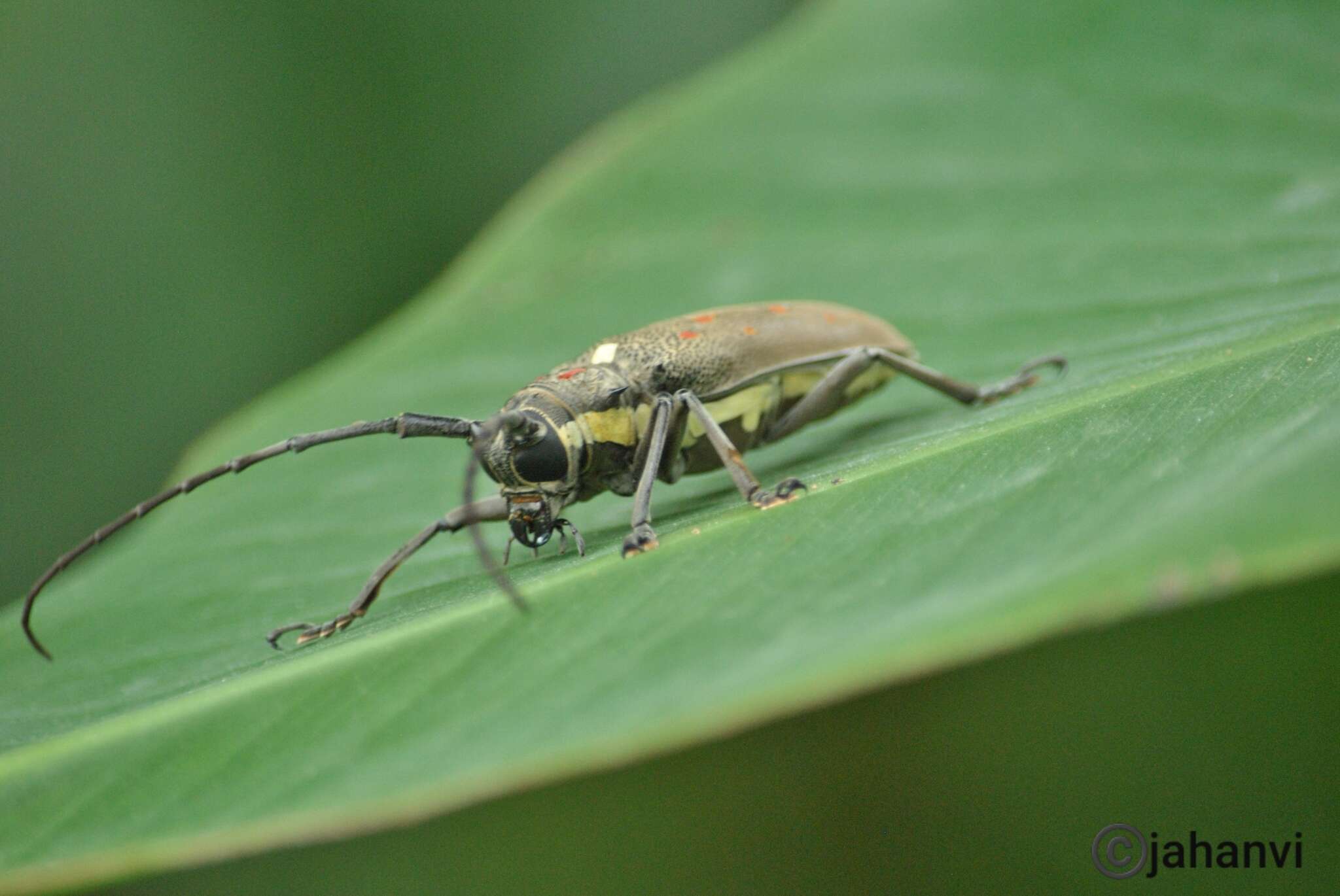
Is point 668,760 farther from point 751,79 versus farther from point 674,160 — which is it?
point 751,79

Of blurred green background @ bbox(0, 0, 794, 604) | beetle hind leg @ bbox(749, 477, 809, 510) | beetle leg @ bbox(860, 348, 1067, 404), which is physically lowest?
beetle leg @ bbox(860, 348, 1067, 404)

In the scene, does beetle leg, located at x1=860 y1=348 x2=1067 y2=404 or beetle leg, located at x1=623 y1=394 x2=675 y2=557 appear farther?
beetle leg, located at x1=860 y1=348 x2=1067 y2=404

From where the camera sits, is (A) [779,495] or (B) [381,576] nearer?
(A) [779,495]

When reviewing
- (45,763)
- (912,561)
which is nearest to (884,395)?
(912,561)

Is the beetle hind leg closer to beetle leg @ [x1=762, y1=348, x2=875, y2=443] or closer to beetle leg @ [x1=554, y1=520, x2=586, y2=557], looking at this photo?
beetle leg @ [x1=554, y1=520, x2=586, y2=557]

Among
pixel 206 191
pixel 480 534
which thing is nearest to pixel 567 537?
pixel 480 534

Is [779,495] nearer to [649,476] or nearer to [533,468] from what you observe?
[649,476]

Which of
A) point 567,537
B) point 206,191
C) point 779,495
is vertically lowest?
point 567,537

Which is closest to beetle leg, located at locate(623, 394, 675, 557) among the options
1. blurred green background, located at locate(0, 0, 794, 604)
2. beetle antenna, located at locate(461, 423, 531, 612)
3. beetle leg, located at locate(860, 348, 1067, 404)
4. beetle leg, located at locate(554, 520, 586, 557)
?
beetle leg, located at locate(554, 520, 586, 557)
